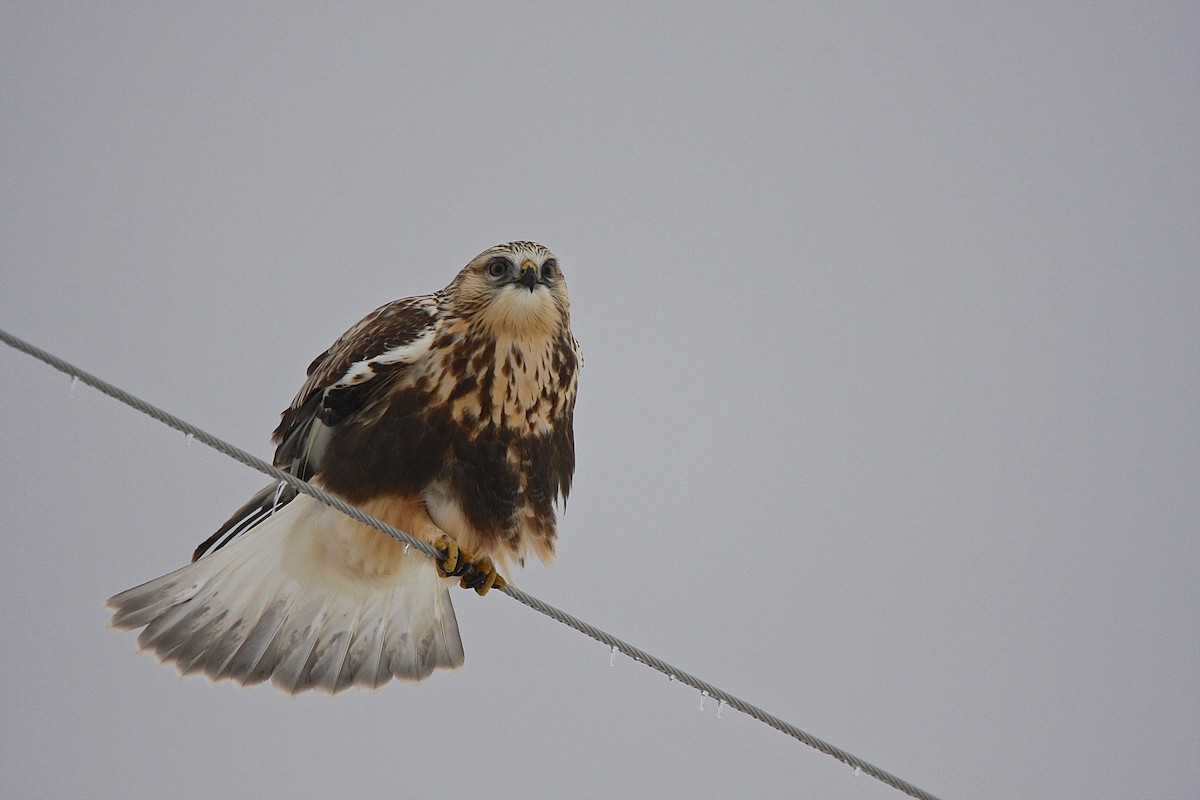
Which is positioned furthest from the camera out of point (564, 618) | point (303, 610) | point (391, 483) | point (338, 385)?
point (303, 610)

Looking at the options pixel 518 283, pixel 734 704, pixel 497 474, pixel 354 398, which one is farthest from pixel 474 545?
pixel 734 704

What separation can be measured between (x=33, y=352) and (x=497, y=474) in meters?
1.94

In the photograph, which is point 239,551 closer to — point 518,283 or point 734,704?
point 518,283

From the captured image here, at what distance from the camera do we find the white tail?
4.24 m

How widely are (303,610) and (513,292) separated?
144cm

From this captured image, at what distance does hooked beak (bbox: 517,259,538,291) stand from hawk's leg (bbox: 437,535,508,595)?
33.5 inches

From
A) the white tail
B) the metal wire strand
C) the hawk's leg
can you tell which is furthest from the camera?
the white tail

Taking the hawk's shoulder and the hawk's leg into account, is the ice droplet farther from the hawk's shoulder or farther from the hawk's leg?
the hawk's leg

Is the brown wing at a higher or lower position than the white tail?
higher

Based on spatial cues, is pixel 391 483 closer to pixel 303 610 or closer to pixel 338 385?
pixel 338 385

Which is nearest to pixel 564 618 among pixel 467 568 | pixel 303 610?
pixel 467 568

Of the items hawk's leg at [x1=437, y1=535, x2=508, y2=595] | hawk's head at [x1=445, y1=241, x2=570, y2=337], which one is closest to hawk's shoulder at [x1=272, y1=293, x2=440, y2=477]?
hawk's head at [x1=445, y1=241, x2=570, y2=337]

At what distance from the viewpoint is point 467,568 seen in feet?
13.0

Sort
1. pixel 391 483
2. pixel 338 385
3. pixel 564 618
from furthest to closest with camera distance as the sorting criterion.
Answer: pixel 338 385 < pixel 391 483 < pixel 564 618
